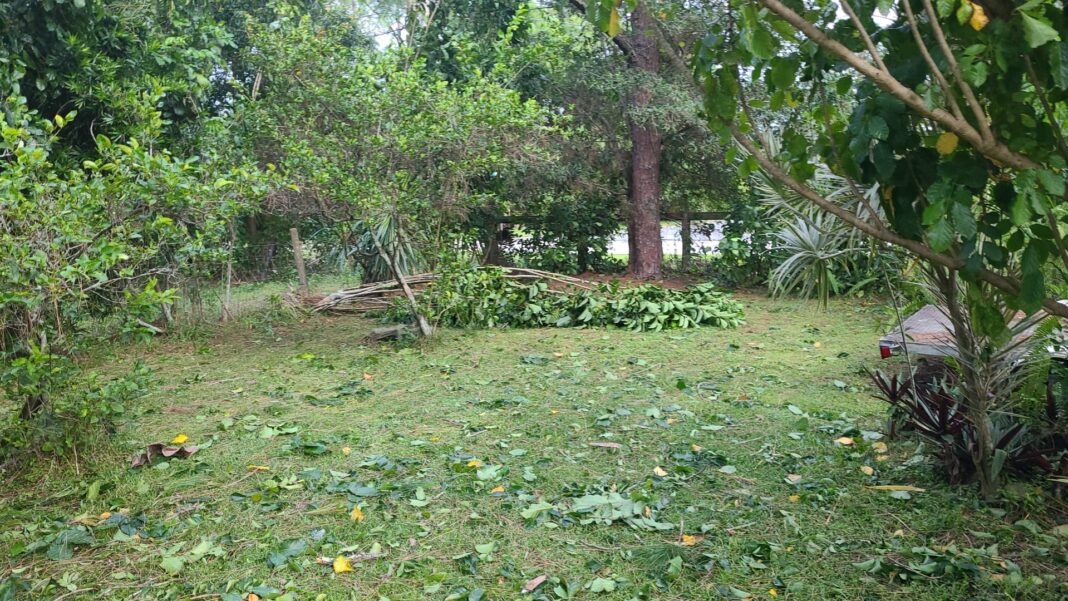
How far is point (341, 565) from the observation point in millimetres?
3432

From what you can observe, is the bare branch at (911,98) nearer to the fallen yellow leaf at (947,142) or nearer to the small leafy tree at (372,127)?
the fallen yellow leaf at (947,142)

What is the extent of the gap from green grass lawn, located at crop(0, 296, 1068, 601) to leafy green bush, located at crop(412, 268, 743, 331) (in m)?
2.89

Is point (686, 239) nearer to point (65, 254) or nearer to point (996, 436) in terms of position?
point (996, 436)

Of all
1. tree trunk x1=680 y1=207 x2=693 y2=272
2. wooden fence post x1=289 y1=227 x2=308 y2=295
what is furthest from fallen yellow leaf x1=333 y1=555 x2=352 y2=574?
tree trunk x1=680 y1=207 x2=693 y2=272

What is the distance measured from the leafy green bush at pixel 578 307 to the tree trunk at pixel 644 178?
9.68 feet

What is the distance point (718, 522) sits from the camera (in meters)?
3.88

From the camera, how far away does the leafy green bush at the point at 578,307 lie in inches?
393

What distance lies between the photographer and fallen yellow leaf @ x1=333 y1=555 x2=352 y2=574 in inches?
134

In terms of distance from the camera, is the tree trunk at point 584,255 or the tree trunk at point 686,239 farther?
the tree trunk at point 686,239

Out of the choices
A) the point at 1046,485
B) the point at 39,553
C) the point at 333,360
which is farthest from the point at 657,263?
the point at 39,553

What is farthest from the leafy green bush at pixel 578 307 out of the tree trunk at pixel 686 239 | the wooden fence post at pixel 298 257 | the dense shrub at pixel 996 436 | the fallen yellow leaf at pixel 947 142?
the fallen yellow leaf at pixel 947 142

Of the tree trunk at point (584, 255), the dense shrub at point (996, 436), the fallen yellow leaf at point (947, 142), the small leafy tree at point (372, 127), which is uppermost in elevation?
the small leafy tree at point (372, 127)

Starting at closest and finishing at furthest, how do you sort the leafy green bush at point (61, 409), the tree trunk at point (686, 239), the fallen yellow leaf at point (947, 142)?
the fallen yellow leaf at point (947, 142) → the leafy green bush at point (61, 409) → the tree trunk at point (686, 239)

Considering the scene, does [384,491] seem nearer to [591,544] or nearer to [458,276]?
[591,544]
